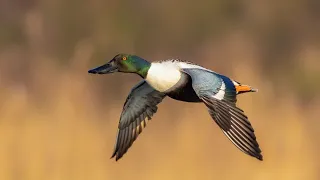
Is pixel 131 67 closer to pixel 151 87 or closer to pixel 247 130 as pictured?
pixel 151 87

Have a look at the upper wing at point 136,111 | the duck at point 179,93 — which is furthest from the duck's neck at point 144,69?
the upper wing at point 136,111

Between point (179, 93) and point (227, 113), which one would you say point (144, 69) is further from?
point (227, 113)

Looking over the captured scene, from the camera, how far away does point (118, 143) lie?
12.6 feet

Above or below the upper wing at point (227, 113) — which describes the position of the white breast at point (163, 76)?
above

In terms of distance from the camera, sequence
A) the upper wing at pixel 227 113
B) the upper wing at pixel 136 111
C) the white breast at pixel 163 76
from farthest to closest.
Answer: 1. the upper wing at pixel 136 111
2. the white breast at pixel 163 76
3. the upper wing at pixel 227 113

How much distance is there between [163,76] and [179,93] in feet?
0.32

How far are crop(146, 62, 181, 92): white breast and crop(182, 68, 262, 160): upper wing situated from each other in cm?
15

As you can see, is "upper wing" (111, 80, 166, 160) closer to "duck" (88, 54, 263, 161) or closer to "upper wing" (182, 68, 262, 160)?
"duck" (88, 54, 263, 161)

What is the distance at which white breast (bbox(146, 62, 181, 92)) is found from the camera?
355cm

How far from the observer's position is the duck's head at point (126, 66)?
3621 mm

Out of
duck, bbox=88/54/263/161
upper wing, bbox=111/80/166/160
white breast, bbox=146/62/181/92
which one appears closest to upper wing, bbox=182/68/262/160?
duck, bbox=88/54/263/161

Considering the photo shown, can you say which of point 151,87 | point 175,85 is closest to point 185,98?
point 175,85

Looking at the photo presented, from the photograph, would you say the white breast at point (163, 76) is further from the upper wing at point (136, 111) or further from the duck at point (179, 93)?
the upper wing at point (136, 111)

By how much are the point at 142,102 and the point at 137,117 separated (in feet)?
0.24
